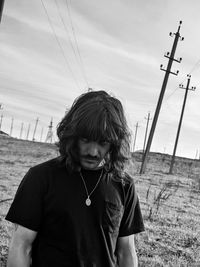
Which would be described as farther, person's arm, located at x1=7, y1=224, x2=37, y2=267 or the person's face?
the person's face

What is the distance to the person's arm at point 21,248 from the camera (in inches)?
64.9

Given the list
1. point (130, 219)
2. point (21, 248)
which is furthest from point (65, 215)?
point (130, 219)

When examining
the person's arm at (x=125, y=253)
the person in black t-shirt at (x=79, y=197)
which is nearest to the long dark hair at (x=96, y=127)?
the person in black t-shirt at (x=79, y=197)

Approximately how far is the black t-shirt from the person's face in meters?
0.04

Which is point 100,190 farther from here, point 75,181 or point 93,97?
point 93,97

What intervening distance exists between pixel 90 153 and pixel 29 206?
34 cm

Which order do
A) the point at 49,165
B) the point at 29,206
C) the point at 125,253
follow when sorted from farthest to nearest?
the point at 125,253 < the point at 49,165 < the point at 29,206

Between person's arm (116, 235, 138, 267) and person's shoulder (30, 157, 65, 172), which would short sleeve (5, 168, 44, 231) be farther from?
person's arm (116, 235, 138, 267)

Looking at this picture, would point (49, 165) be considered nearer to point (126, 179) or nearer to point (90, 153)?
point (90, 153)

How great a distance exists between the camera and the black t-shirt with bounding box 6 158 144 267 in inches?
65.8

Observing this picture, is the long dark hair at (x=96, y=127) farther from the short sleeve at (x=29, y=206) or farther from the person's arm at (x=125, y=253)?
the person's arm at (x=125, y=253)

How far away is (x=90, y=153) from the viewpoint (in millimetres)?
1748

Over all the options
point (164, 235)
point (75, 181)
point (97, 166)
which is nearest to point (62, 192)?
point (75, 181)

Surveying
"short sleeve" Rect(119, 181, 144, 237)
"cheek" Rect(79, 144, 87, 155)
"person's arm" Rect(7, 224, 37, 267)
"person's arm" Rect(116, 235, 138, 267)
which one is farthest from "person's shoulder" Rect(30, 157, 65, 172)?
"person's arm" Rect(116, 235, 138, 267)
